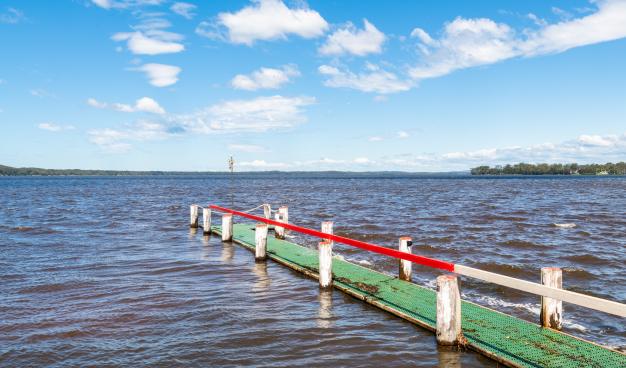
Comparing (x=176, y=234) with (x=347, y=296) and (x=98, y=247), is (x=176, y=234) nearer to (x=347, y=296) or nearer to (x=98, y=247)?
(x=98, y=247)

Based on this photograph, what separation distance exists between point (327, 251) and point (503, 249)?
31.7ft

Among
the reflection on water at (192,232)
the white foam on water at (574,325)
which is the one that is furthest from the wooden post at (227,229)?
the white foam on water at (574,325)

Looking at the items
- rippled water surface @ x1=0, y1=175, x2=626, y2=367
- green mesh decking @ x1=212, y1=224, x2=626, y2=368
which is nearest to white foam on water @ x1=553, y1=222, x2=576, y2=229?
rippled water surface @ x1=0, y1=175, x2=626, y2=367

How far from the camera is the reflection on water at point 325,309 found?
348 inches

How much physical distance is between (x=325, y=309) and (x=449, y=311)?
3.07 m

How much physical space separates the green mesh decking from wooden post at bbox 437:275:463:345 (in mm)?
285

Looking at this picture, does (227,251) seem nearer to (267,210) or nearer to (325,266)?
(267,210)

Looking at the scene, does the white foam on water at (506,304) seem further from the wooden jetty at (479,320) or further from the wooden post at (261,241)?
the wooden post at (261,241)

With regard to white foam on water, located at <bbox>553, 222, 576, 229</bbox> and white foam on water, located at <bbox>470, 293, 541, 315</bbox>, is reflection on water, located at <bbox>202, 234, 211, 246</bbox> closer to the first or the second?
white foam on water, located at <bbox>470, 293, 541, 315</bbox>

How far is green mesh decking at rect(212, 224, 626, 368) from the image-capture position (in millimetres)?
6672

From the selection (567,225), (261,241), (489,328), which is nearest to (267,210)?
(261,241)

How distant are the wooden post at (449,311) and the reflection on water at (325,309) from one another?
2205mm

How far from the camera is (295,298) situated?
10633 mm

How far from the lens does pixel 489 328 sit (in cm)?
802
